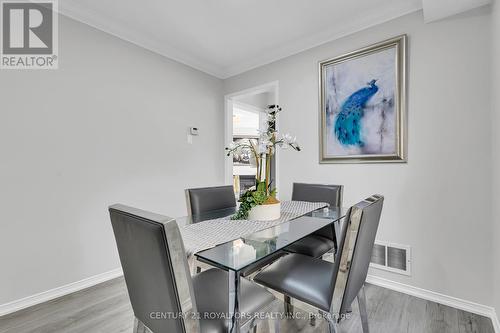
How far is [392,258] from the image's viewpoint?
82.4 inches

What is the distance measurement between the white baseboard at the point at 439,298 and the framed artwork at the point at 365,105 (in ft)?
3.61

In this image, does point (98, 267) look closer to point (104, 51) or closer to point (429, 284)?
point (104, 51)

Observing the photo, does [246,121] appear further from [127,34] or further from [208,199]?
[208,199]

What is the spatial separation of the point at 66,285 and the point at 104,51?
7.24ft

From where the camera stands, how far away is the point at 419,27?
1.97m

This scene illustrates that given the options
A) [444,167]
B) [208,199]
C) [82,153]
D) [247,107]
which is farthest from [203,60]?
[444,167]

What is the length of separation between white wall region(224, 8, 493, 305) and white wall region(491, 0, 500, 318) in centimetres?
8

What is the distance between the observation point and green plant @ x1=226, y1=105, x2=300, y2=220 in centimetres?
153

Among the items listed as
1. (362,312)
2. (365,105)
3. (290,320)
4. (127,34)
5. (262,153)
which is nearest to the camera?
(362,312)

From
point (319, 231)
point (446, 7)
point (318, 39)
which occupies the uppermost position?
point (318, 39)

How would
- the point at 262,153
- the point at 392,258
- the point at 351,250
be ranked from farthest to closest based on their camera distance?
the point at 392,258
the point at 262,153
the point at 351,250

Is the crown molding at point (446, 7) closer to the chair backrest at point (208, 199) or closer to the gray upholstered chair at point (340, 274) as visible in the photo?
the gray upholstered chair at point (340, 274)

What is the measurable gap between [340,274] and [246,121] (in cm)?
599
